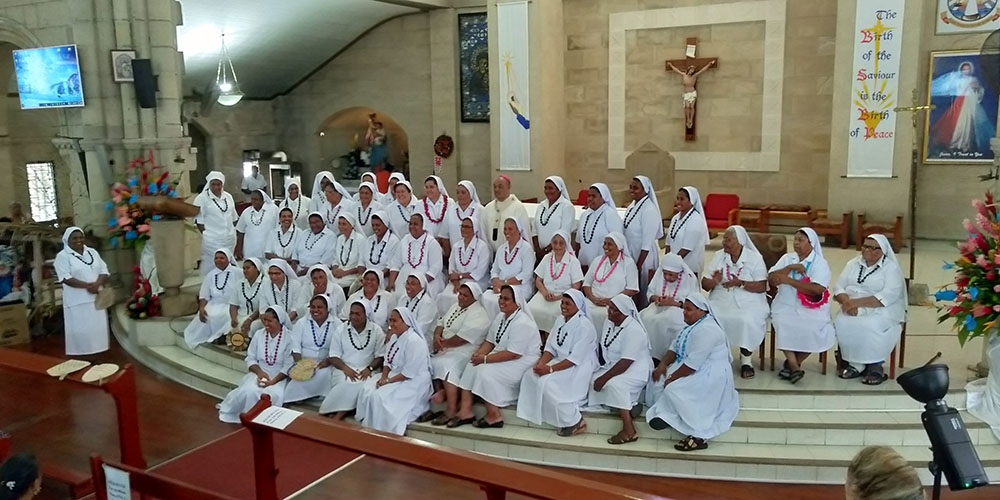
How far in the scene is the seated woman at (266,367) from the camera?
6.90 m

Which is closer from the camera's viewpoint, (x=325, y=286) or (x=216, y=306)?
(x=325, y=286)

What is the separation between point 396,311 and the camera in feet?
21.7

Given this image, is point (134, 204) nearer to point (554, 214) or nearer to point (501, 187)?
point (501, 187)

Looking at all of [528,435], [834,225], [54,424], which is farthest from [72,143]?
[834,225]

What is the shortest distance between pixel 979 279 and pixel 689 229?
7.57 ft

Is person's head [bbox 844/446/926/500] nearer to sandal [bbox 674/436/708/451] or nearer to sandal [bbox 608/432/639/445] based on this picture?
sandal [bbox 674/436/708/451]

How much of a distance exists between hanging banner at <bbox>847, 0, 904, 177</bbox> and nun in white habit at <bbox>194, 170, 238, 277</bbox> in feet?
26.9

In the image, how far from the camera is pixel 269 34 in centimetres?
1410

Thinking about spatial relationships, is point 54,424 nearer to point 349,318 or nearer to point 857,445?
point 349,318

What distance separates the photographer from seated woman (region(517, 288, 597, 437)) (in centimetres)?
614

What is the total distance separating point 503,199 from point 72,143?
5.37 meters

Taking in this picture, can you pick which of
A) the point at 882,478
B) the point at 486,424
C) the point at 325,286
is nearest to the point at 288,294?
the point at 325,286

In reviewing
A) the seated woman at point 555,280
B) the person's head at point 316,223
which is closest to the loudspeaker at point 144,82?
the person's head at point 316,223

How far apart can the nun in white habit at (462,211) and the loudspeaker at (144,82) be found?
3.88 metres
